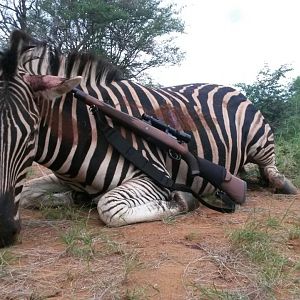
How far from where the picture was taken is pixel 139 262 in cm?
195

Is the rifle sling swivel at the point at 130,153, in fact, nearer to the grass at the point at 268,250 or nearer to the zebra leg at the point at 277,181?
the grass at the point at 268,250

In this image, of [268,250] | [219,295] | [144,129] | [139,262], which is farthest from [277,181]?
[219,295]

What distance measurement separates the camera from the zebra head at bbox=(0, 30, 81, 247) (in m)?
2.23

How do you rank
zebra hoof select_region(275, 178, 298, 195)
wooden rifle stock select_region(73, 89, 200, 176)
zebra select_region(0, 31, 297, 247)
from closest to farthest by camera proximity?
zebra select_region(0, 31, 297, 247), wooden rifle stock select_region(73, 89, 200, 176), zebra hoof select_region(275, 178, 298, 195)

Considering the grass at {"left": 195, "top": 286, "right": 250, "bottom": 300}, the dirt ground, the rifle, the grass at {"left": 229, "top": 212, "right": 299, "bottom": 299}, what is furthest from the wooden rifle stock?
the grass at {"left": 195, "top": 286, "right": 250, "bottom": 300}

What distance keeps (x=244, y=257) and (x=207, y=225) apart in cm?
67

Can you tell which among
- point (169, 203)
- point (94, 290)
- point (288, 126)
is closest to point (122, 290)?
point (94, 290)

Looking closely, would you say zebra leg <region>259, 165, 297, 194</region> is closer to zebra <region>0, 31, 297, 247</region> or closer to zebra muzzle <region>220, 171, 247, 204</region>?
zebra <region>0, 31, 297, 247</region>

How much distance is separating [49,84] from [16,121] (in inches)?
12.5

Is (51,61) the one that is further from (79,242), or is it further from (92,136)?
(79,242)

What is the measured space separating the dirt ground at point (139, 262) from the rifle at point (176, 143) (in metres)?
0.35

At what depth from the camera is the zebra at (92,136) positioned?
2.39 metres

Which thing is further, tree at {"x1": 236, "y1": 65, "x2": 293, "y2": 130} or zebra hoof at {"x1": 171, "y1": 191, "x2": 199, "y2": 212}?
tree at {"x1": 236, "y1": 65, "x2": 293, "y2": 130}

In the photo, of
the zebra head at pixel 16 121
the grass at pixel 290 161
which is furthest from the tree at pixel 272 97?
the zebra head at pixel 16 121
